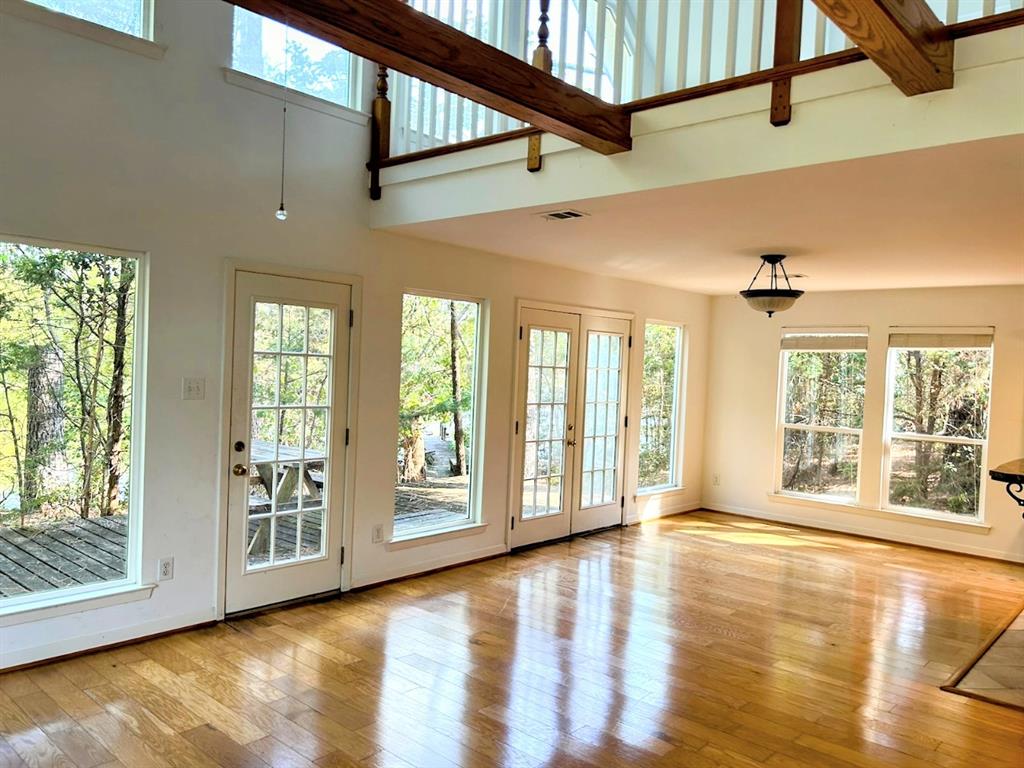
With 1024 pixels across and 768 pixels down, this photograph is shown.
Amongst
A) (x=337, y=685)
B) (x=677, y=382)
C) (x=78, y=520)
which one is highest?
(x=677, y=382)

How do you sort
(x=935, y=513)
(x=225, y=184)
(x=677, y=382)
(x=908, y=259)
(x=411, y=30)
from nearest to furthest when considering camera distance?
(x=411, y=30)
(x=225, y=184)
(x=908, y=259)
(x=935, y=513)
(x=677, y=382)

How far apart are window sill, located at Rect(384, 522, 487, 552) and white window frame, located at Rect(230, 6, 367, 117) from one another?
2693 millimetres

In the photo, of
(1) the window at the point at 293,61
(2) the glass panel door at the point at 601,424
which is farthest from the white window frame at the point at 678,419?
(1) the window at the point at 293,61

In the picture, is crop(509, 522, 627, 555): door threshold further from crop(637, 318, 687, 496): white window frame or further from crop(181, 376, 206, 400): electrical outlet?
crop(181, 376, 206, 400): electrical outlet

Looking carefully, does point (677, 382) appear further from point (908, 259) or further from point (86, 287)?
point (86, 287)

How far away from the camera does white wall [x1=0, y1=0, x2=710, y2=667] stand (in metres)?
3.26

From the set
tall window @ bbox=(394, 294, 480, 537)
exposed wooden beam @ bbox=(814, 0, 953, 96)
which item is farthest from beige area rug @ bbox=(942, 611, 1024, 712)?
tall window @ bbox=(394, 294, 480, 537)

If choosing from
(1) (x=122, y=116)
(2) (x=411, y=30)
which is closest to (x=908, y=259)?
(2) (x=411, y=30)

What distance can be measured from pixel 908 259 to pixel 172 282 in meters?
4.41

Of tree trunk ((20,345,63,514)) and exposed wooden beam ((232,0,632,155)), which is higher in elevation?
exposed wooden beam ((232,0,632,155))

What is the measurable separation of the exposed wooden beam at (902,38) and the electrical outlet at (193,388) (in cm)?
322

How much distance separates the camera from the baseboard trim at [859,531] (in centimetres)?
605

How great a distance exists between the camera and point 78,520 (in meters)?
3.58

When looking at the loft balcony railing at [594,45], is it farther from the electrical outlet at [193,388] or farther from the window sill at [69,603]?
the window sill at [69,603]
